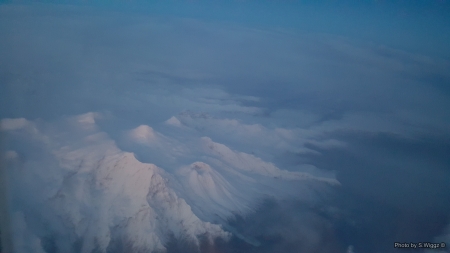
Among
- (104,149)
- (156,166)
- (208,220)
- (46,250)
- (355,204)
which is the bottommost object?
(355,204)

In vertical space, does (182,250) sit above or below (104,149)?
below

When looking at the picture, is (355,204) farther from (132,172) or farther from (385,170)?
(132,172)

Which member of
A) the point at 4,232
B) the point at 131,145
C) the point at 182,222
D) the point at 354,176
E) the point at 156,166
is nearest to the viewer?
the point at 4,232

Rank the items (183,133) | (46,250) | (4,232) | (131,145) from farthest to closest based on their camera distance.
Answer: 1. (183,133)
2. (131,145)
3. (46,250)
4. (4,232)

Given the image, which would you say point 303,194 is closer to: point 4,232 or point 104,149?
point 104,149

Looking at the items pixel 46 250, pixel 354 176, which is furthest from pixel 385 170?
pixel 46 250

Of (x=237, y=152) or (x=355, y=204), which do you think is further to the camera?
(x=237, y=152)
